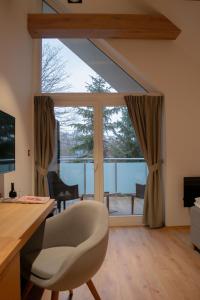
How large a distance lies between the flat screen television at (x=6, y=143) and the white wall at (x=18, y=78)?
282 mm

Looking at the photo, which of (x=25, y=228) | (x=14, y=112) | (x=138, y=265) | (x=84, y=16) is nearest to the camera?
(x=25, y=228)

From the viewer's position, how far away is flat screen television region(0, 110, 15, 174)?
2.48 metres

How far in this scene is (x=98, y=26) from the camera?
3.76 m

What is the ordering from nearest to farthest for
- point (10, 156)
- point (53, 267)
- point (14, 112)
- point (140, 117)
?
point (53, 267) → point (10, 156) → point (14, 112) → point (140, 117)

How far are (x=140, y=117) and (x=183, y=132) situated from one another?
724mm

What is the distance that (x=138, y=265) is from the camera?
294 cm

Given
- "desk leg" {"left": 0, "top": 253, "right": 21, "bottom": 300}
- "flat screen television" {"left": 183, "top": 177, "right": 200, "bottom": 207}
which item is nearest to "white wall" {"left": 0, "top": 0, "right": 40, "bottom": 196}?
"desk leg" {"left": 0, "top": 253, "right": 21, "bottom": 300}

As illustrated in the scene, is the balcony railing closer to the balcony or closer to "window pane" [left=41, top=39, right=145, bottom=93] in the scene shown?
the balcony

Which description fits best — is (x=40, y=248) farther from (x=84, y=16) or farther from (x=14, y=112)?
(x=84, y=16)

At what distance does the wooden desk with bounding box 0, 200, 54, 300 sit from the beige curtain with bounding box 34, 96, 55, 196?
204cm

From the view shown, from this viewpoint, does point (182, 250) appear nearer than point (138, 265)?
No

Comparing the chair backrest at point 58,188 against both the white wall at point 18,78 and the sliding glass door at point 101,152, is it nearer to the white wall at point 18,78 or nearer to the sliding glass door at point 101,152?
the sliding glass door at point 101,152

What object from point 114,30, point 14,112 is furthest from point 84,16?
point 14,112

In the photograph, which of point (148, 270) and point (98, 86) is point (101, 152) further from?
point (148, 270)
